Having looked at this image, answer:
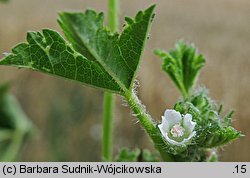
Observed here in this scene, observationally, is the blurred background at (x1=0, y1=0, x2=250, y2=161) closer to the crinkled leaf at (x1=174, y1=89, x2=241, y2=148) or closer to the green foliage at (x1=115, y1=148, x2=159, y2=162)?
the green foliage at (x1=115, y1=148, x2=159, y2=162)

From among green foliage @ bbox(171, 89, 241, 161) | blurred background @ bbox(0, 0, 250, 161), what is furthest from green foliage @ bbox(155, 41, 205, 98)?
blurred background @ bbox(0, 0, 250, 161)

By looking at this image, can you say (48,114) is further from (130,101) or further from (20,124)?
(130,101)

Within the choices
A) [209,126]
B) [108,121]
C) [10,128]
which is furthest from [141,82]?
[209,126]

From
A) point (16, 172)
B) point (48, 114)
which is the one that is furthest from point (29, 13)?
point (16, 172)

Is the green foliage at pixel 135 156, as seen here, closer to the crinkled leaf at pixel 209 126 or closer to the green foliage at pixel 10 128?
the crinkled leaf at pixel 209 126

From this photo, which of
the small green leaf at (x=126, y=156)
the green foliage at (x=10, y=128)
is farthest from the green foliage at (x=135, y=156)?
the green foliage at (x=10, y=128)

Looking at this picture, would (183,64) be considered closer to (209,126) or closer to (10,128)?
(209,126)
